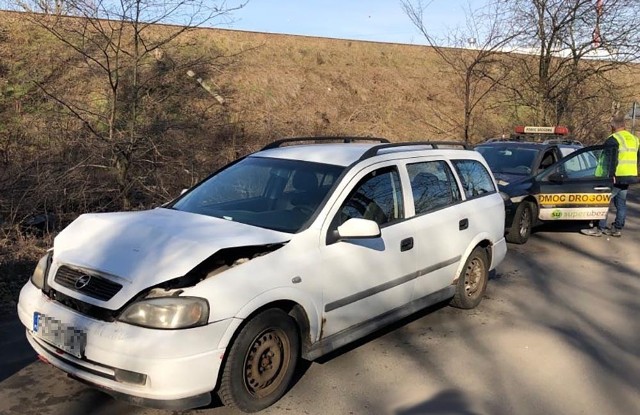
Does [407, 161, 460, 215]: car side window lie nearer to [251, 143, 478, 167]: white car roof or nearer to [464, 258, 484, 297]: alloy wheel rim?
[251, 143, 478, 167]: white car roof

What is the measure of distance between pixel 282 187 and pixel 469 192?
2200mm

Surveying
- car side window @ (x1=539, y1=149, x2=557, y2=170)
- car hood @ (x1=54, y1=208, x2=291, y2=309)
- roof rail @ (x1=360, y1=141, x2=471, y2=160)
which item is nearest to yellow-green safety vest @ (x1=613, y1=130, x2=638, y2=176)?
car side window @ (x1=539, y1=149, x2=557, y2=170)

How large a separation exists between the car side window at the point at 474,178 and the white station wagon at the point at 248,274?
0.41m

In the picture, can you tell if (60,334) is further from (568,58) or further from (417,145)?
(568,58)

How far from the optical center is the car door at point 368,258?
3951mm

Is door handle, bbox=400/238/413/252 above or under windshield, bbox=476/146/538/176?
under

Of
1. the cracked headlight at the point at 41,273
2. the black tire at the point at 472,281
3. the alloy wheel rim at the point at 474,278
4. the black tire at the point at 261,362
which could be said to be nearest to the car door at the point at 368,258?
the black tire at the point at 261,362

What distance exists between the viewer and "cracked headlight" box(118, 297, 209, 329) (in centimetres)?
310

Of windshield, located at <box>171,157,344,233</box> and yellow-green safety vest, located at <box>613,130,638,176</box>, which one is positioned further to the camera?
yellow-green safety vest, located at <box>613,130,638,176</box>

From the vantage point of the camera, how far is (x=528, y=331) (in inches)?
204

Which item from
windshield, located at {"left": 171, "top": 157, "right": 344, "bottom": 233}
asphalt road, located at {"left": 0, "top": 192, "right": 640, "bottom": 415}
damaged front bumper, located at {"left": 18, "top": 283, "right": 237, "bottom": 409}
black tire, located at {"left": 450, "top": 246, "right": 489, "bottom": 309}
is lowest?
asphalt road, located at {"left": 0, "top": 192, "right": 640, "bottom": 415}

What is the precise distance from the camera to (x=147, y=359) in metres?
3.03

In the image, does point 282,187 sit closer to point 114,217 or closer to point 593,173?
point 114,217

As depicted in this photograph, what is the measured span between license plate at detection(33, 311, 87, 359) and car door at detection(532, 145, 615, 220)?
7.90 m
